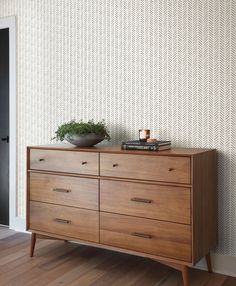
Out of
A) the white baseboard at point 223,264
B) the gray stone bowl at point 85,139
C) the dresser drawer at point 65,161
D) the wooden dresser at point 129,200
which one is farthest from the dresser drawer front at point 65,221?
the white baseboard at point 223,264

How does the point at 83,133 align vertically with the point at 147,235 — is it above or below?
above

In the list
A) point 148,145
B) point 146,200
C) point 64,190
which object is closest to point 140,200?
point 146,200

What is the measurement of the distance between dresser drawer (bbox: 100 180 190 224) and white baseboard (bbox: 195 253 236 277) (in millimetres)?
531

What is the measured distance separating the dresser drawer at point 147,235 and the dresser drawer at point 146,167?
28cm

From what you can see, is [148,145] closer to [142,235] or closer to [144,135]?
[144,135]

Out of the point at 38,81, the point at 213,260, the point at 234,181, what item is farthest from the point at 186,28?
the point at 213,260

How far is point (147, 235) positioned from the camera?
8.08 ft

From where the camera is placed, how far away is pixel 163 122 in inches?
111

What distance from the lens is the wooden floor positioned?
8.22 ft

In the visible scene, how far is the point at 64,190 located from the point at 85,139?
393 mm

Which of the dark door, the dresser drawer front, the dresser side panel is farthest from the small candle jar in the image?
the dark door

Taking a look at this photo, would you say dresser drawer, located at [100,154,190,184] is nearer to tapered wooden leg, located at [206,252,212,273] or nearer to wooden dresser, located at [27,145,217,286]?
wooden dresser, located at [27,145,217,286]

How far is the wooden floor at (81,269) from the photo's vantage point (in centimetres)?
251

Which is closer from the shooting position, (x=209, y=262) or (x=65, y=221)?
(x=209, y=262)
